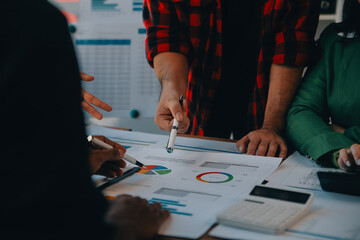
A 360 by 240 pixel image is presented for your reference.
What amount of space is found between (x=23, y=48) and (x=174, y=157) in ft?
2.09

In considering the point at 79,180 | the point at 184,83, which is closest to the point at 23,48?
the point at 79,180

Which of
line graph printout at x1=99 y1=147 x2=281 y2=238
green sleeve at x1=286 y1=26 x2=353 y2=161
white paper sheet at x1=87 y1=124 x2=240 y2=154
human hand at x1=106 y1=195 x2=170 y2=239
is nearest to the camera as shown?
human hand at x1=106 y1=195 x2=170 y2=239

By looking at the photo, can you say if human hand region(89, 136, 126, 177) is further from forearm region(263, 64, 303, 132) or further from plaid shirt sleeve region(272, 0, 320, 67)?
plaid shirt sleeve region(272, 0, 320, 67)

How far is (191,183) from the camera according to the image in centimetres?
74

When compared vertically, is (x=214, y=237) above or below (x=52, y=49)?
Result: below

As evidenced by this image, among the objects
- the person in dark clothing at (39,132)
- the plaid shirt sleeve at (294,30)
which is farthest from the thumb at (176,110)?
the person in dark clothing at (39,132)

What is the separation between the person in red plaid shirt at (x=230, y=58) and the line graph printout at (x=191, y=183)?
0.51ft

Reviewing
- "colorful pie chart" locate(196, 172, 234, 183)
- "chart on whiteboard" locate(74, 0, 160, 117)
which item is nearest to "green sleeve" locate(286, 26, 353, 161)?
"colorful pie chart" locate(196, 172, 234, 183)

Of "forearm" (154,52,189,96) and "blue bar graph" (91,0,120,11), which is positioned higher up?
"blue bar graph" (91,0,120,11)

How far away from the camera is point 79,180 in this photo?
0.35 m

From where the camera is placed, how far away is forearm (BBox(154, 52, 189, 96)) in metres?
1.17

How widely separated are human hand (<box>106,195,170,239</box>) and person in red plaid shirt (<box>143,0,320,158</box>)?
52 cm

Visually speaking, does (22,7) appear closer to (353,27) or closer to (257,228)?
(257,228)

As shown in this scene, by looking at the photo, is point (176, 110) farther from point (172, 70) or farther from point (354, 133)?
point (354, 133)
